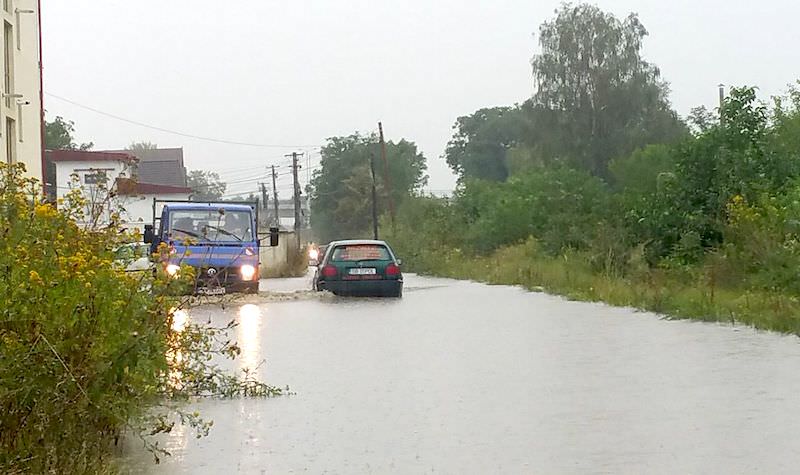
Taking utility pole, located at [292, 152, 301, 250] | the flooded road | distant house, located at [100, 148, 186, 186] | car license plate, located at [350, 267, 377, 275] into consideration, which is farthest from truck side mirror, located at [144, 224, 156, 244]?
distant house, located at [100, 148, 186, 186]

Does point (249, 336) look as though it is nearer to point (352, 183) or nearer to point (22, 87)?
point (22, 87)

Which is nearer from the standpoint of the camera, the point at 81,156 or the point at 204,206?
the point at 204,206

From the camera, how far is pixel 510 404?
1106 centimetres

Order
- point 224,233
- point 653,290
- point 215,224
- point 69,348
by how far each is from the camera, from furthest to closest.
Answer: point 215,224, point 224,233, point 653,290, point 69,348

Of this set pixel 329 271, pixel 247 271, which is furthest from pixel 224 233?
pixel 329 271

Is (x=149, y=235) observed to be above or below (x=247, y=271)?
above

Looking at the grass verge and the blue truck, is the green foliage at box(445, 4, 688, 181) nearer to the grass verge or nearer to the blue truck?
the grass verge

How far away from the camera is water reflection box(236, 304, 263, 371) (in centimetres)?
1515

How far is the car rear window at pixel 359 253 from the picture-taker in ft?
94.4

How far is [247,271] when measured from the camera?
27844 mm

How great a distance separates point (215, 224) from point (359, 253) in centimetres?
333

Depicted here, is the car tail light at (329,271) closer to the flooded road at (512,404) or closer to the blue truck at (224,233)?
the blue truck at (224,233)

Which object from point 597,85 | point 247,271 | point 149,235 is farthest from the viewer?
point 597,85

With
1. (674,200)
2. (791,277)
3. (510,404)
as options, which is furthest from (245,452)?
(674,200)
